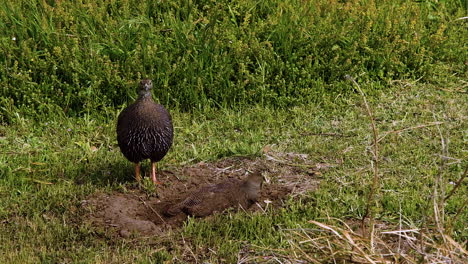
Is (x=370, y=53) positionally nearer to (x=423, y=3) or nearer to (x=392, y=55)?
(x=392, y=55)

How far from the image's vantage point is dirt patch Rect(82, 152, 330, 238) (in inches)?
203

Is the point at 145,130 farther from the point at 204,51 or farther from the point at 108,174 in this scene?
the point at 204,51

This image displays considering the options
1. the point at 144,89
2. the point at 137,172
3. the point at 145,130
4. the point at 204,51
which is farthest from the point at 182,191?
the point at 204,51

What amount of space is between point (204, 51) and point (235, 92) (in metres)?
0.52

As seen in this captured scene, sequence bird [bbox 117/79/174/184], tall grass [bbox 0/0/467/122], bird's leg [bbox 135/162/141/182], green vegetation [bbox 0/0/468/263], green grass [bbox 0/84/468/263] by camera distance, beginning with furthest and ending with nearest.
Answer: tall grass [bbox 0/0/467/122], bird's leg [bbox 135/162/141/182], green vegetation [bbox 0/0/468/263], bird [bbox 117/79/174/184], green grass [bbox 0/84/468/263]

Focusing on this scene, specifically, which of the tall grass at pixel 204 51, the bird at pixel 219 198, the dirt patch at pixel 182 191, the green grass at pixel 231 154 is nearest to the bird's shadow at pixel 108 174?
the green grass at pixel 231 154

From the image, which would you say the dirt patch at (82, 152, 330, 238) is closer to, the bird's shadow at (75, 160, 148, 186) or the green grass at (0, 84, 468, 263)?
the green grass at (0, 84, 468, 263)

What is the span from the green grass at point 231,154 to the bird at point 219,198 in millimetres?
150

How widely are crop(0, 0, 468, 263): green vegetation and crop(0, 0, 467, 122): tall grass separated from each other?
0.02 meters

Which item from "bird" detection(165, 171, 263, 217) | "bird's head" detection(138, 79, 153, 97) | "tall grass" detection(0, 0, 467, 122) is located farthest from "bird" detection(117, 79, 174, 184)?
"tall grass" detection(0, 0, 467, 122)

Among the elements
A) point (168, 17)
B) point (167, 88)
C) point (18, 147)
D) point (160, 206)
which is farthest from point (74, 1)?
point (160, 206)

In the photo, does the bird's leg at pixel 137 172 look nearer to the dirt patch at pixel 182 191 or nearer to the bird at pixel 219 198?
the dirt patch at pixel 182 191

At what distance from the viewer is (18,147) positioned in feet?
21.0

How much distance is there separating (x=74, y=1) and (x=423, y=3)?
4034 millimetres
